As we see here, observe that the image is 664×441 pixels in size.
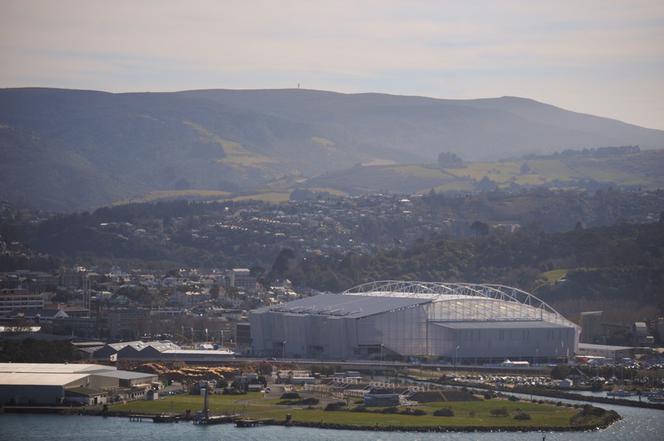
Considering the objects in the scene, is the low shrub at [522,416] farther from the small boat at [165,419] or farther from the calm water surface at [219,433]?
the small boat at [165,419]

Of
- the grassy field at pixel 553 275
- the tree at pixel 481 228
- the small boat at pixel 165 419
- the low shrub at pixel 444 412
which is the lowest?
the small boat at pixel 165 419

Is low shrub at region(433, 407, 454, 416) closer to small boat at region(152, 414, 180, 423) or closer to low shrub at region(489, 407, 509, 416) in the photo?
low shrub at region(489, 407, 509, 416)

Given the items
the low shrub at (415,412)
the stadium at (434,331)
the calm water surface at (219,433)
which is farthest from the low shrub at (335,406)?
the stadium at (434,331)

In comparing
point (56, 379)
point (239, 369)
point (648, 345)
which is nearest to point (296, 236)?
point (648, 345)

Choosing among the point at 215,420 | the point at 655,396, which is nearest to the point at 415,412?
the point at 215,420

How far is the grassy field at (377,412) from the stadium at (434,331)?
18.5 m

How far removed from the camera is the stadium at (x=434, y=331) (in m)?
94.0

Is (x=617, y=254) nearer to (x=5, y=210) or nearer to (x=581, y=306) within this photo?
(x=581, y=306)

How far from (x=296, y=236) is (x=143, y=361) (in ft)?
256

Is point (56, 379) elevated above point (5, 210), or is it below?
below

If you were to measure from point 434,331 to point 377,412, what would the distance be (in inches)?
960

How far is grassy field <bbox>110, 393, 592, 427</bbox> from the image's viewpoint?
68.1m

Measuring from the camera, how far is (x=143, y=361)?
92.8m

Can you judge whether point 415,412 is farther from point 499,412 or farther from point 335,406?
point 335,406
